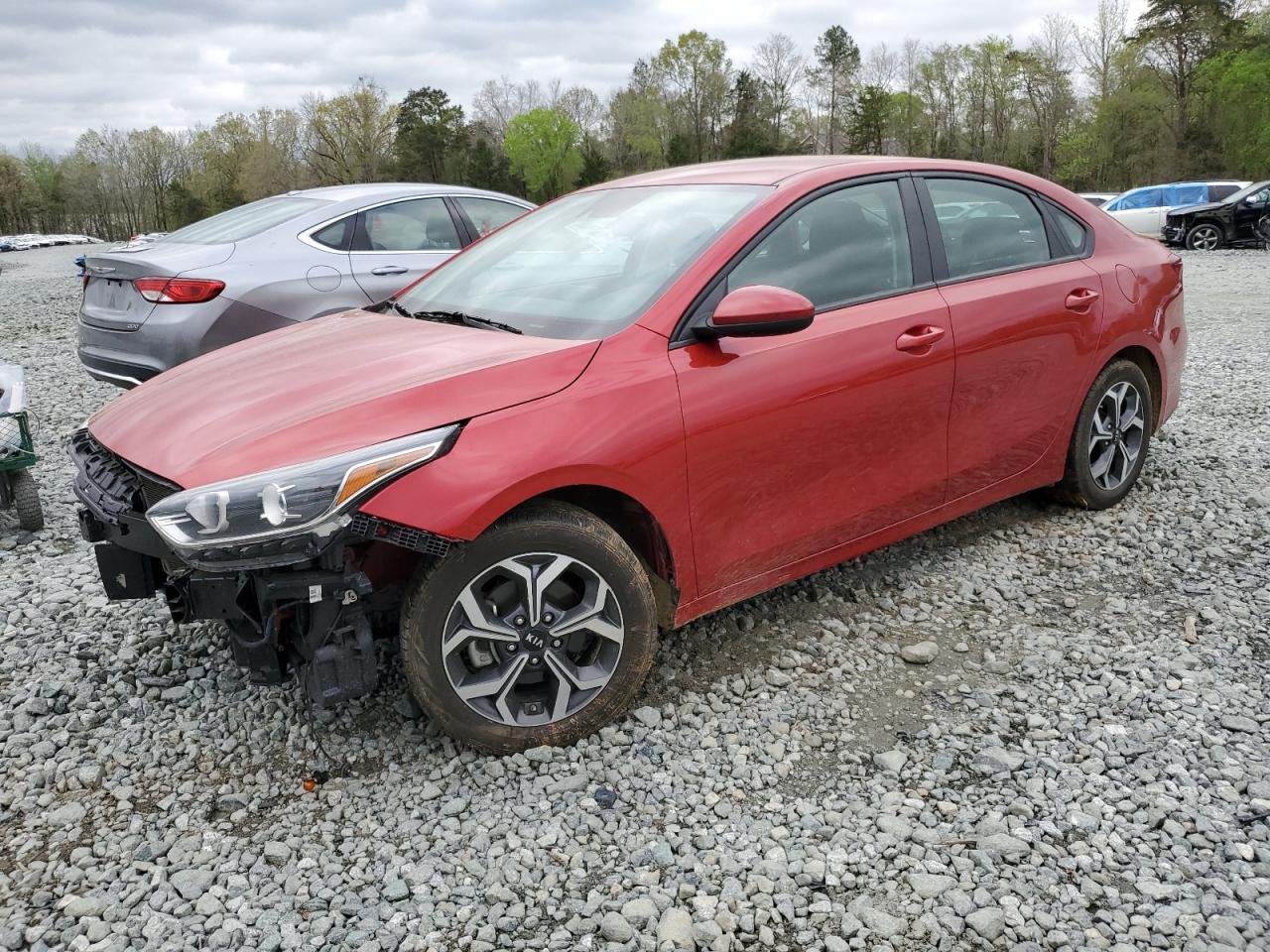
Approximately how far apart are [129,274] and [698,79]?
82.5 metres

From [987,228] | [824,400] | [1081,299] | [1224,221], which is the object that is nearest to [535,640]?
[824,400]

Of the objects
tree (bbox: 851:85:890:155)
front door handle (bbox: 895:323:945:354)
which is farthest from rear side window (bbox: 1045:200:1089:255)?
tree (bbox: 851:85:890:155)

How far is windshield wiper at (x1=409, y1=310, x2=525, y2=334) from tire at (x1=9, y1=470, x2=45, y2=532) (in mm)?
2588

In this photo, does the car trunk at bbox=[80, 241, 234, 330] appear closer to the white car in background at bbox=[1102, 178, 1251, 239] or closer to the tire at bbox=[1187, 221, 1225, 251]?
the tire at bbox=[1187, 221, 1225, 251]

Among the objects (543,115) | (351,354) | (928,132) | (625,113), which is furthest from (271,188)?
(351,354)

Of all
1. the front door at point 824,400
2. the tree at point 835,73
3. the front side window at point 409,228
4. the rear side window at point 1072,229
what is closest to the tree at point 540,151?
the tree at point 835,73

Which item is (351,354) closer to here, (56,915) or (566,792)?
(566,792)

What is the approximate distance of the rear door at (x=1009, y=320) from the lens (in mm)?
3850

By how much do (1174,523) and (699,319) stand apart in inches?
114

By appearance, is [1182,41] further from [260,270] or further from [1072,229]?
[260,270]

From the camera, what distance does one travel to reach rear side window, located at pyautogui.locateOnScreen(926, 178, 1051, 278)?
394 centimetres

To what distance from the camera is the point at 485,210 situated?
24.9 ft

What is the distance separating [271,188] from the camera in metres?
75.3

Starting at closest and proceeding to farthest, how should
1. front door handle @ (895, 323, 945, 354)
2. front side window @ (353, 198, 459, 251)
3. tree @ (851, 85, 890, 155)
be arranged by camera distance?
front door handle @ (895, 323, 945, 354) → front side window @ (353, 198, 459, 251) → tree @ (851, 85, 890, 155)
